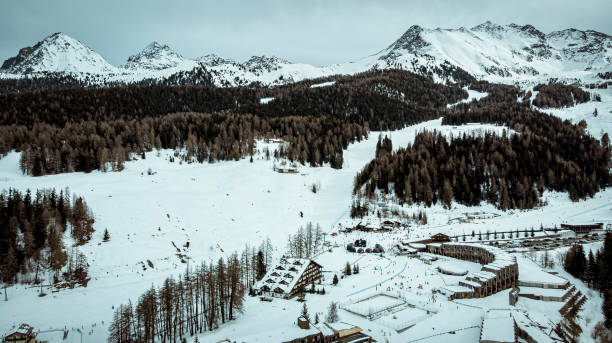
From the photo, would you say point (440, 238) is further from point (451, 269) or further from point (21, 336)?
point (21, 336)

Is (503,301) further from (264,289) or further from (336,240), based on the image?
(336,240)

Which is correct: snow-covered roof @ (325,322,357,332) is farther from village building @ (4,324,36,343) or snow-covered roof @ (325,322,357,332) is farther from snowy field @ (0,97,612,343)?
village building @ (4,324,36,343)

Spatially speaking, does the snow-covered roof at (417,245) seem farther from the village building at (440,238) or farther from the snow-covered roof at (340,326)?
the snow-covered roof at (340,326)

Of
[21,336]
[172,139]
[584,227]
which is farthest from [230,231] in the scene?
[584,227]

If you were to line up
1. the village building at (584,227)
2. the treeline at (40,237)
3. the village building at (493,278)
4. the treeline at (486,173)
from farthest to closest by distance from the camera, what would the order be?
the treeline at (486,173), the village building at (584,227), the treeline at (40,237), the village building at (493,278)

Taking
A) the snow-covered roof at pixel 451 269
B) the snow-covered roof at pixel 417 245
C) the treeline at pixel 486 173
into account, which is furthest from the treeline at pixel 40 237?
the treeline at pixel 486 173
